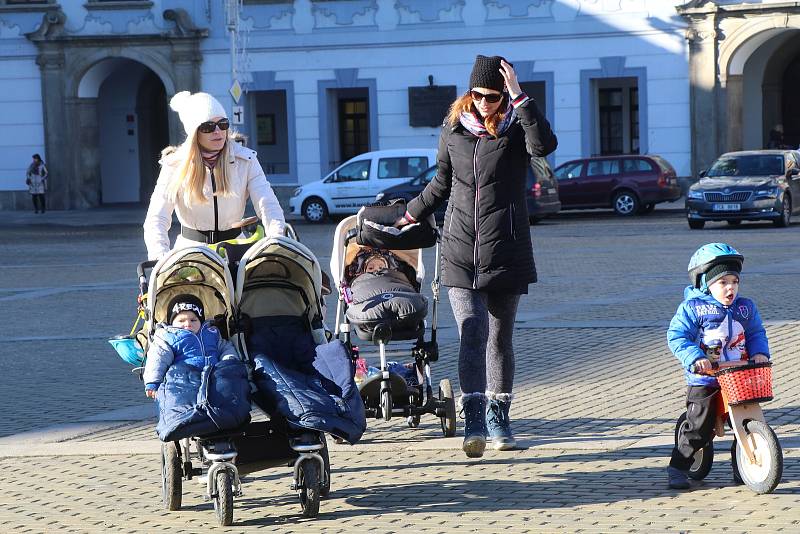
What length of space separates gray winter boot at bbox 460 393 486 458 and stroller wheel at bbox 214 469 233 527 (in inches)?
59.8

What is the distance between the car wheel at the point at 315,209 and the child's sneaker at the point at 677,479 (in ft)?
89.2

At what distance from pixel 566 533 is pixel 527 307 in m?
8.66

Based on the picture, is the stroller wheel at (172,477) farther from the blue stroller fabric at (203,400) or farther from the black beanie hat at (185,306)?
the black beanie hat at (185,306)

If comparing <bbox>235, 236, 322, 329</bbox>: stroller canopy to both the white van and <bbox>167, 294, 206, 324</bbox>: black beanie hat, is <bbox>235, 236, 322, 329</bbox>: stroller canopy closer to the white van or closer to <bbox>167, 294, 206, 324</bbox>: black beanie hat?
<bbox>167, 294, 206, 324</bbox>: black beanie hat

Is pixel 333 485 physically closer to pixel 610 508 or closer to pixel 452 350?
pixel 610 508

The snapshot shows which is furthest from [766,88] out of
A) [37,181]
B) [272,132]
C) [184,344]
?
[184,344]

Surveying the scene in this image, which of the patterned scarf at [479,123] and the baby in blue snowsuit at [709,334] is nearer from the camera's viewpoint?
the baby in blue snowsuit at [709,334]

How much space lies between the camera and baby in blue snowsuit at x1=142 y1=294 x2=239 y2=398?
659 cm

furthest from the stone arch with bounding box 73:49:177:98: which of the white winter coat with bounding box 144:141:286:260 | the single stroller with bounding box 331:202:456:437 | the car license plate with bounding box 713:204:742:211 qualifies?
the white winter coat with bounding box 144:141:286:260

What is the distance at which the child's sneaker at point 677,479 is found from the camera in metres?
6.61

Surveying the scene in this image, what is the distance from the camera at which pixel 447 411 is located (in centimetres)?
804

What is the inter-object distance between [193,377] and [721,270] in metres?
2.40

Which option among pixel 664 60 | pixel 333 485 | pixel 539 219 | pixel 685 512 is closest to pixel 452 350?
pixel 333 485

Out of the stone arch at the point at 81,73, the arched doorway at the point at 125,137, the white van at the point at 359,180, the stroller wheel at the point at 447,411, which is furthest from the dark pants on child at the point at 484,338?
the arched doorway at the point at 125,137
